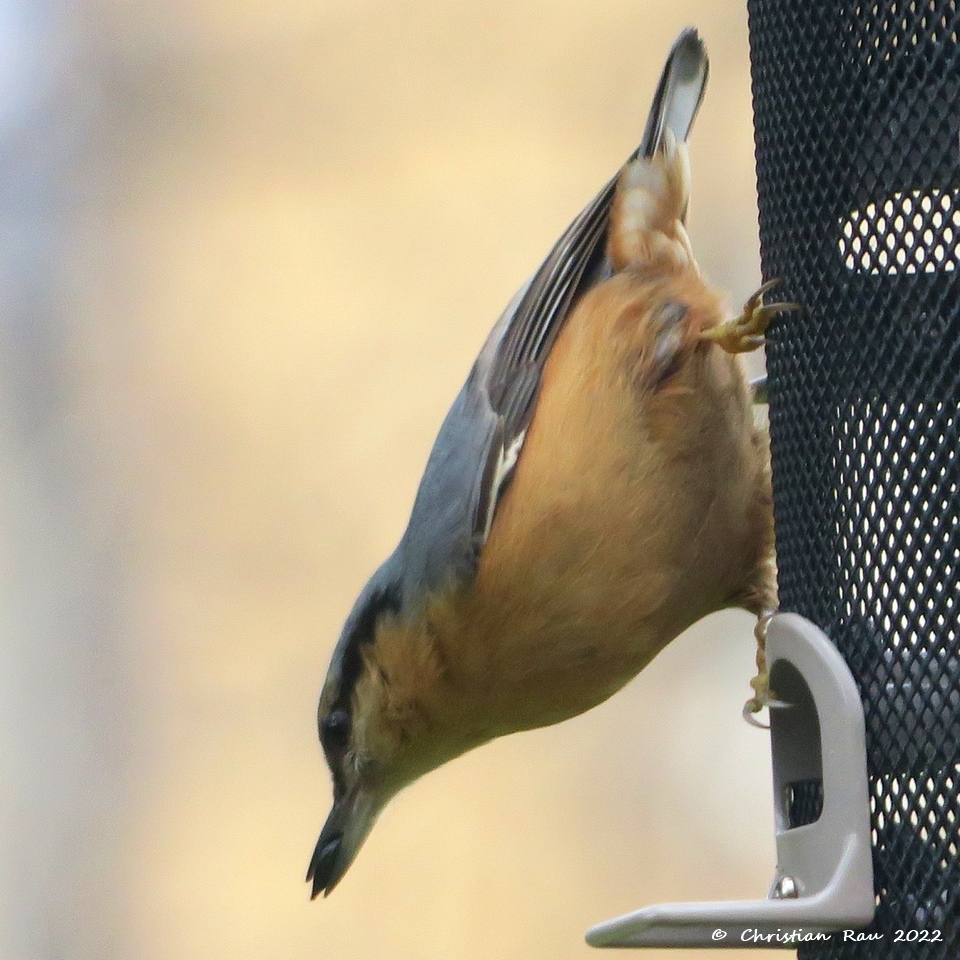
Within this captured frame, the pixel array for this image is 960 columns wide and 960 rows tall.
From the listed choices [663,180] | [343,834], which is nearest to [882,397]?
[663,180]

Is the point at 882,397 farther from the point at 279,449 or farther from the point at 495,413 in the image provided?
the point at 279,449

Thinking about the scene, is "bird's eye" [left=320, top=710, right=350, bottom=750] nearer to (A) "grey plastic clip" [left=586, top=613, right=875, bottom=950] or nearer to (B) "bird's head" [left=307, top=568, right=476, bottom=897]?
(B) "bird's head" [left=307, top=568, right=476, bottom=897]

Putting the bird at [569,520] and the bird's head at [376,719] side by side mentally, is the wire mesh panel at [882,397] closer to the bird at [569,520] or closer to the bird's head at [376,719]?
the bird at [569,520]

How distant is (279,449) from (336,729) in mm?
3166

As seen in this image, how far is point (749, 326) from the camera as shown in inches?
119

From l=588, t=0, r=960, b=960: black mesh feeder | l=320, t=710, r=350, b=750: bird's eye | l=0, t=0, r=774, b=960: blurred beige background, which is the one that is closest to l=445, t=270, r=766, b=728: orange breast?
l=320, t=710, r=350, b=750: bird's eye

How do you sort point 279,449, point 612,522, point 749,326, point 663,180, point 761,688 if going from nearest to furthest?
point 761,688 < point 749,326 < point 612,522 < point 663,180 < point 279,449

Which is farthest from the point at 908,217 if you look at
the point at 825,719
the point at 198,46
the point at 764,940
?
the point at 198,46

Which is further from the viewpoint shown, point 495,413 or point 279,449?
point 279,449

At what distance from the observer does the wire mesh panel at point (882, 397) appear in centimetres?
236

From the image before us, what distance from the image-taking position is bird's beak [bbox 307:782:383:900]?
345 cm

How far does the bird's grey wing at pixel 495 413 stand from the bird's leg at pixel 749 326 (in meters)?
0.35

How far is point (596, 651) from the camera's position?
316 centimetres

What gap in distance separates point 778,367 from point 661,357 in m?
0.43
